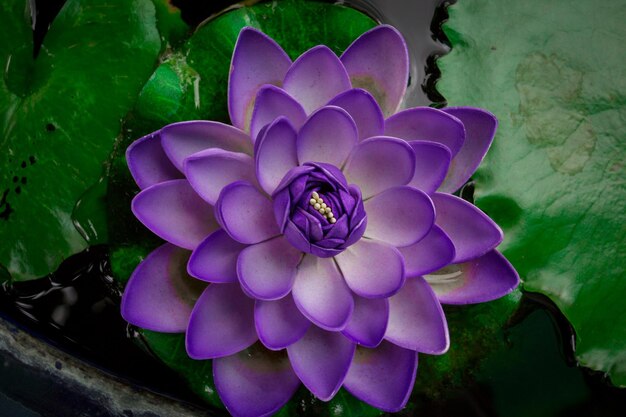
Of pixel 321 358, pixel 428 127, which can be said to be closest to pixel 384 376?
pixel 321 358

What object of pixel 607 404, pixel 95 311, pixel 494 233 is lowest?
pixel 607 404

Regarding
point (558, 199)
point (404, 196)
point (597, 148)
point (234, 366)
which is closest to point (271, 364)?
point (234, 366)

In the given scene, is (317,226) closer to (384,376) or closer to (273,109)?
(273,109)

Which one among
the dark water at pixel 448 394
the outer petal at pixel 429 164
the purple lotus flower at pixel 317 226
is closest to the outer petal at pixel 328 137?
the purple lotus flower at pixel 317 226

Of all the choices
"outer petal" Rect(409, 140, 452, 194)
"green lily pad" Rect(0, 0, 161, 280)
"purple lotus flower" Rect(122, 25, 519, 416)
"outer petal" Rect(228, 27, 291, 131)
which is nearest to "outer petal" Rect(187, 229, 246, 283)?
"purple lotus flower" Rect(122, 25, 519, 416)

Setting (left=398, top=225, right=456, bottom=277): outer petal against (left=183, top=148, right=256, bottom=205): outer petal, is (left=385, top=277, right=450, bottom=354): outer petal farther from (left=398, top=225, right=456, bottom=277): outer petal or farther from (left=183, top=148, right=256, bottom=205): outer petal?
(left=183, top=148, right=256, bottom=205): outer petal

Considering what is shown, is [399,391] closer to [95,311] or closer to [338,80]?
[338,80]
